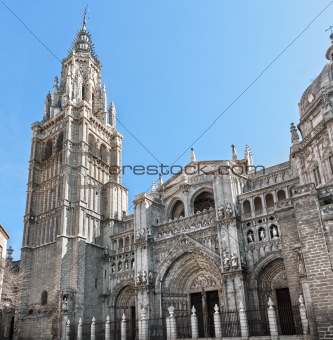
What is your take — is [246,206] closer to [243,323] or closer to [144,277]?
[243,323]

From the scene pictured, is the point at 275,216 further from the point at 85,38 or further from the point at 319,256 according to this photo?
the point at 85,38

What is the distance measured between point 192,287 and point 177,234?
3797 millimetres

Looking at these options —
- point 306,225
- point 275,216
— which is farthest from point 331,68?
point 306,225

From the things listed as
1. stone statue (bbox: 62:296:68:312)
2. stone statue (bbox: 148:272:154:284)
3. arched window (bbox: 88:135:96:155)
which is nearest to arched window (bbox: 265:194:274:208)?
stone statue (bbox: 148:272:154:284)

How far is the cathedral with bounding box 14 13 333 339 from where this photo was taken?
1933 cm

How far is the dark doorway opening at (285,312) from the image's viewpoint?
20.2 metres

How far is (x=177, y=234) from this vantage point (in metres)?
26.1

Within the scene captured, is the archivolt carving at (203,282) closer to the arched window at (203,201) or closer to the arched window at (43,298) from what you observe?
the arched window at (203,201)

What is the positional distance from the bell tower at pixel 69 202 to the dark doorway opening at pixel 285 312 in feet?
45.3

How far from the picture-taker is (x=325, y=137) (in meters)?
21.4

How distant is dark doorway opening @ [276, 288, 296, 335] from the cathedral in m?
0.06

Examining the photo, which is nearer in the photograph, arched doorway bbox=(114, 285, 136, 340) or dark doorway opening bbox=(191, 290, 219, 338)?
dark doorway opening bbox=(191, 290, 219, 338)

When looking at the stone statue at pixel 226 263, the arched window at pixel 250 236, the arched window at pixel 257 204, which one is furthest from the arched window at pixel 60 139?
the arched window at pixel 250 236

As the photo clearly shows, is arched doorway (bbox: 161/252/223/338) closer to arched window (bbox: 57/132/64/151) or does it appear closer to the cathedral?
the cathedral
